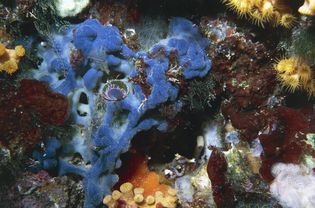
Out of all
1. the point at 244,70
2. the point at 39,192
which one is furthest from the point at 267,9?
the point at 39,192

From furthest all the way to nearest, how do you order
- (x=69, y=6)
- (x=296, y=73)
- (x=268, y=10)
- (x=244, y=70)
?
(x=69, y=6), (x=244, y=70), (x=296, y=73), (x=268, y=10)

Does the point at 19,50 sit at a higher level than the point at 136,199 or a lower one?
A: higher

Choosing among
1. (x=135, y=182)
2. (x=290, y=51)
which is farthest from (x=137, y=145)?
(x=290, y=51)

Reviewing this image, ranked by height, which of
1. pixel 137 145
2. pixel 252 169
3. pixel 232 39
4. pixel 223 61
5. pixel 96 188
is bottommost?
pixel 96 188

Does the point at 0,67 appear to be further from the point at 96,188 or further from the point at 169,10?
the point at 169,10

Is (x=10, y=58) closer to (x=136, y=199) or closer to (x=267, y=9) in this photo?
(x=136, y=199)

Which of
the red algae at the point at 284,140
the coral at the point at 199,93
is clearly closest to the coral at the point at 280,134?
the red algae at the point at 284,140
